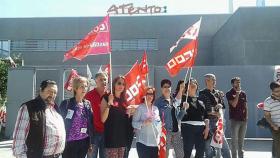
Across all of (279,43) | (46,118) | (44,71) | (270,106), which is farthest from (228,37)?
→ (46,118)

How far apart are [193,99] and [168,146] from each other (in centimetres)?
96

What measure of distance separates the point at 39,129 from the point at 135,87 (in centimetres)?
240

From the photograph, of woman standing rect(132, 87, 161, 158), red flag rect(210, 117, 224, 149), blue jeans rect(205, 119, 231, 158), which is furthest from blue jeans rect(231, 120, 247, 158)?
woman standing rect(132, 87, 161, 158)

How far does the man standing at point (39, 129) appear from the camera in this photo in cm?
446

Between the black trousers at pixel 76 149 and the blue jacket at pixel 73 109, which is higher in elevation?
the blue jacket at pixel 73 109

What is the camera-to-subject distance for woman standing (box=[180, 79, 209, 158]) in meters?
7.00

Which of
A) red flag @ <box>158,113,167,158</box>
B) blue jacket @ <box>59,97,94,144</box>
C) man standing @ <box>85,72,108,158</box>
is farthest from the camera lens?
red flag @ <box>158,113,167,158</box>

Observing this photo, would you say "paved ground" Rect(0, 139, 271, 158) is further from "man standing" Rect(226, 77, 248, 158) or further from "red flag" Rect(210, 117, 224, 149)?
"red flag" Rect(210, 117, 224, 149)

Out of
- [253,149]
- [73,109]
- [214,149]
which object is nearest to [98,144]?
[73,109]

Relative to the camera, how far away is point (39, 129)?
4.52 meters

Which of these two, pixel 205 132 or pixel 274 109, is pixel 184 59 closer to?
pixel 205 132

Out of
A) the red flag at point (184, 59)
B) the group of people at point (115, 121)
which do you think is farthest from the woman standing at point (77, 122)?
the red flag at point (184, 59)

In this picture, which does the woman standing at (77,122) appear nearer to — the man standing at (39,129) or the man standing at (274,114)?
the man standing at (39,129)

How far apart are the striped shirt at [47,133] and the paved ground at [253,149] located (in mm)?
5749
